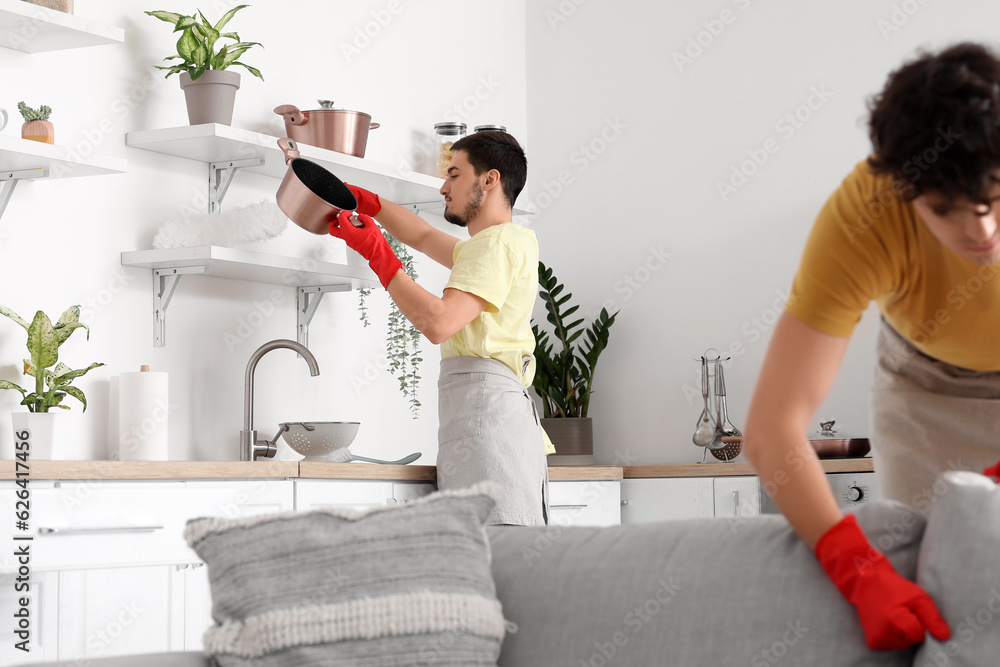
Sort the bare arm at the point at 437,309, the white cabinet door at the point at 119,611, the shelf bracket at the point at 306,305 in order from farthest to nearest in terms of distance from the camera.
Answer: the shelf bracket at the point at 306,305
the bare arm at the point at 437,309
the white cabinet door at the point at 119,611

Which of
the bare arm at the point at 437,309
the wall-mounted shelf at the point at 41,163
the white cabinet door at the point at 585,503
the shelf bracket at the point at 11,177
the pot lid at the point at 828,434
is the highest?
the wall-mounted shelf at the point at 41,163

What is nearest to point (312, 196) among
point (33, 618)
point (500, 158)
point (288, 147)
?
point (288, 147)

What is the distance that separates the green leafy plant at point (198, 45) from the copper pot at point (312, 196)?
0.52 metres

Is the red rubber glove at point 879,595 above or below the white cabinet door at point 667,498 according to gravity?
above

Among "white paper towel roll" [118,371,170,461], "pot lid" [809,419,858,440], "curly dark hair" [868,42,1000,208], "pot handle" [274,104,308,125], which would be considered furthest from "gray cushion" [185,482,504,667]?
"pot lid" [809,419,858,440]

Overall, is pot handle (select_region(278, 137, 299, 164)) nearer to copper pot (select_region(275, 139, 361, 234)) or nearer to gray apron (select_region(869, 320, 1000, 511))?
copper pot (select_region(275, 139, 361, 234))

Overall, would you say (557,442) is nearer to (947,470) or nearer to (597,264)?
(597,264)

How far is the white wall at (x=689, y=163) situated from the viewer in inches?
151

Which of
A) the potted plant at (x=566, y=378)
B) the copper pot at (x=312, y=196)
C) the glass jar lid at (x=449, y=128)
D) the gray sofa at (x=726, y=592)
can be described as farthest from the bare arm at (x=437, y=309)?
the potted plant at (x=566, y=378)

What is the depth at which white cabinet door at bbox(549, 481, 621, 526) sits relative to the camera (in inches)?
129

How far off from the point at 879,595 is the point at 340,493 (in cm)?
164

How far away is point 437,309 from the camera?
235 centimetres

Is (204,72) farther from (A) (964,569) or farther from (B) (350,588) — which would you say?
(A) (964,569)

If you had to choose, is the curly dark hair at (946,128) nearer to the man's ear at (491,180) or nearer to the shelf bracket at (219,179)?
the man's ear at (491,180)
